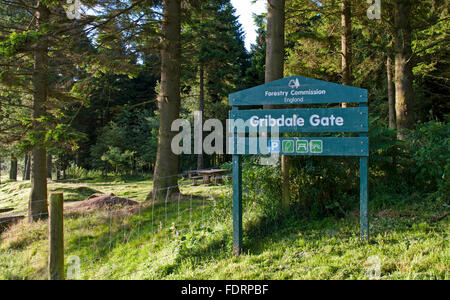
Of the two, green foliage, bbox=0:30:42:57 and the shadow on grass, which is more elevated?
green foliage, bbox=0:30:42:57

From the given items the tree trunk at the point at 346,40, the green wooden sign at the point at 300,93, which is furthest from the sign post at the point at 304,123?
the tree trunk at the point at 346,40

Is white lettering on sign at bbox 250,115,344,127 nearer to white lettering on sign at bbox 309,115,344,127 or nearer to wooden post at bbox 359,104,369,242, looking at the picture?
white lettering on sign at bbox 309,115,344,127

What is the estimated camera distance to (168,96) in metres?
9.54

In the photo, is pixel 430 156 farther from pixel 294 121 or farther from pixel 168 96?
pixel 168 96

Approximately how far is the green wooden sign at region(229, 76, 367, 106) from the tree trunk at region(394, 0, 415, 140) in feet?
18.6

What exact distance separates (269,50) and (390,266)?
15.1 ft

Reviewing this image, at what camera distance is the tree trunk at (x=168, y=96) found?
9.47 meters

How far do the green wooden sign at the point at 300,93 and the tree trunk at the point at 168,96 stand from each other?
203 inches

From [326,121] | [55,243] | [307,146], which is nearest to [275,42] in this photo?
[326,121]

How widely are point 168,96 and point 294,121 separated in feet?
19.5

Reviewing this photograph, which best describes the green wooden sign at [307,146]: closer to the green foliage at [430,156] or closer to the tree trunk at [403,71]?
the green foliage at [430,156]

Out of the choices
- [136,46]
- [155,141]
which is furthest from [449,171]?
[155,141]

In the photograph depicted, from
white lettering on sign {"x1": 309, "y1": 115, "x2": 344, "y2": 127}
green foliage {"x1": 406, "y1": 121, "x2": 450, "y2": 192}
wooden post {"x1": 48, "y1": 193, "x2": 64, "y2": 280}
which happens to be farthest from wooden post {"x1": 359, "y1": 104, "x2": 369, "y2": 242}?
wooden post {"x1": 48, "y1": 193, "x2": 64, "y2": 280}

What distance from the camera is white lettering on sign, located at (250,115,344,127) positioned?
4.23 m
